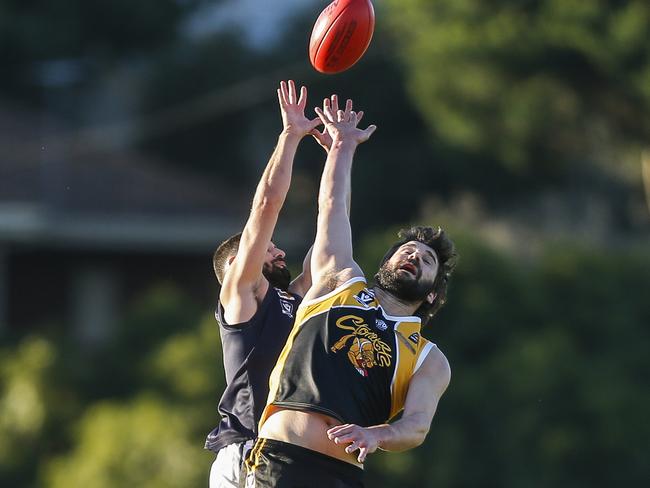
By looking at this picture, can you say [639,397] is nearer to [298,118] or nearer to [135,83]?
[298,118]

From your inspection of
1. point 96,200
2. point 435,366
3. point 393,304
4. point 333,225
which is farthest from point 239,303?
point 96,200

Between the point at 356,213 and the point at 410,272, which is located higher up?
the point at 356,213

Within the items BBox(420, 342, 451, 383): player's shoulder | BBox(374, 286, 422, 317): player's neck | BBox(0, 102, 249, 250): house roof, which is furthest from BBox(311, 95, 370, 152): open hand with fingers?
BBox(0, 102, 249, 250): house roof

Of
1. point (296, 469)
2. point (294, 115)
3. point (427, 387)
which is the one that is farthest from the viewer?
point (294, 115)

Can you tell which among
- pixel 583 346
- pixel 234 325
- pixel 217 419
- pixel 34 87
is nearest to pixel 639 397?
pixel 583 346

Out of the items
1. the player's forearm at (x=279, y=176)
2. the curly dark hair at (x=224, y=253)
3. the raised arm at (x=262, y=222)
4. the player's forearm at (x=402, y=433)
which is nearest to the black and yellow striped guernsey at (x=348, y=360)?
the player's forearm at (x=402, y=433)

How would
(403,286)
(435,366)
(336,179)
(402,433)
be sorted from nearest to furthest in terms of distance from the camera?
(402,433) → (435,366) → (403,286) → (336,179)

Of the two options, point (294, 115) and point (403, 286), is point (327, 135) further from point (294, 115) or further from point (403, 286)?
point (403, 286)

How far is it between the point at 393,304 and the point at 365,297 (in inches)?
7.2

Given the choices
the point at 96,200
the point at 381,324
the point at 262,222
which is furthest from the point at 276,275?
the point at 96,200

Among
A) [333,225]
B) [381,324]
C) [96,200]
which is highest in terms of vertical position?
[96,200]

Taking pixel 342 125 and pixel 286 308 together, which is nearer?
pixel 342 125

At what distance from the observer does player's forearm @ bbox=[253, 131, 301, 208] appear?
6.37 m

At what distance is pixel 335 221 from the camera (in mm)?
6367
